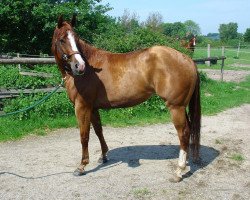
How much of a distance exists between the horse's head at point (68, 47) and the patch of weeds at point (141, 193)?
1535mm

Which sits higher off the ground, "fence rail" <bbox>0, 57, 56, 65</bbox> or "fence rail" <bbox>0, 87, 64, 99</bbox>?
"fence rail" <bbox>0, 57, 56, 65</bbox>

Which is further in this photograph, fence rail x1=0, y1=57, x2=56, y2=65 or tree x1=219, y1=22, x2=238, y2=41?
tree x1=219, y1=22, x2=238, y2=41

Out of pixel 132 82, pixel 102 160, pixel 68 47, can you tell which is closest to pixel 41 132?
pixel 102 160

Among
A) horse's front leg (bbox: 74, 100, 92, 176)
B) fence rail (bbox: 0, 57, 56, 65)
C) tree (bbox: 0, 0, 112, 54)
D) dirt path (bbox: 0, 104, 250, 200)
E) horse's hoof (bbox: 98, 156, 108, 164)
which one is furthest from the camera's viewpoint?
tree (bbox: 0, 0, 112, 54)

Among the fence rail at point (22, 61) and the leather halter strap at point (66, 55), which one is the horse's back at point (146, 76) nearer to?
the leather halter strap at point (66, 55)

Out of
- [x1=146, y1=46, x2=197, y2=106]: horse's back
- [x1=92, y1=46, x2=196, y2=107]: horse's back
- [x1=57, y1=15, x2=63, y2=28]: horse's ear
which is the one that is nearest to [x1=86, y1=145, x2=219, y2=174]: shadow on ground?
[x1=92, y1=46, x2=196, y2=107]: horse's back

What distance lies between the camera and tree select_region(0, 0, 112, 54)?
14.3 metres

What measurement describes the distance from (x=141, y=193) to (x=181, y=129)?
98cm

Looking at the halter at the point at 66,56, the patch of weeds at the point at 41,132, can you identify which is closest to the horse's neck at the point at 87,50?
the halter at the point at 66,56

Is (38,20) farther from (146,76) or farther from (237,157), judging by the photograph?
(237,157)

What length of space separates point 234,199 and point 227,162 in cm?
129

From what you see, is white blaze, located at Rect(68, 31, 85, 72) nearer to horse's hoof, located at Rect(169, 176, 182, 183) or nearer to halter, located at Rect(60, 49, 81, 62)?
halter, located at Rect(60, 49, 81, 62)

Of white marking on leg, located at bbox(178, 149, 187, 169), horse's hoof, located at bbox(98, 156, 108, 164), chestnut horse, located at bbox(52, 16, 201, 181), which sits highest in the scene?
chestnut horse, located at bbox(52, 16, 201, 181)

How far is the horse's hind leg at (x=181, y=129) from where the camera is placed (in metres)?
4.45
